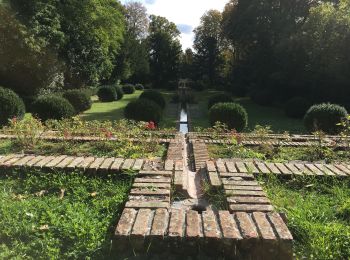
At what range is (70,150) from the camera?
5574mm

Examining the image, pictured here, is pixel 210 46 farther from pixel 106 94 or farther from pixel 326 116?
pixel 326 116

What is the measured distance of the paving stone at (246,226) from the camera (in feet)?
8.29

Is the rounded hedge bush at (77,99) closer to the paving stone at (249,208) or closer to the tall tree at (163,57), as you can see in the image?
the paving stone at (249,208)

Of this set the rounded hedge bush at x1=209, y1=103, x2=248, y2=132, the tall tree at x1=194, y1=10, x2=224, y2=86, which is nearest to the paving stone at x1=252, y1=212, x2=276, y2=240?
the rounded hedge bush at x1=209, y1=103, x2=248, y2=132

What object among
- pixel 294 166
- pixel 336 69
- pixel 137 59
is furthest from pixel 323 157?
pixel 137 59

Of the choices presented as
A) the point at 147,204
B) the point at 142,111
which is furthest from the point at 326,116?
the point at 147,204

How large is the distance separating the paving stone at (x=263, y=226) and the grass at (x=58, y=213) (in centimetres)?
105

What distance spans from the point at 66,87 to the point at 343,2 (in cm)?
1917

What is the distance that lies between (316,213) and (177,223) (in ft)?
4.02

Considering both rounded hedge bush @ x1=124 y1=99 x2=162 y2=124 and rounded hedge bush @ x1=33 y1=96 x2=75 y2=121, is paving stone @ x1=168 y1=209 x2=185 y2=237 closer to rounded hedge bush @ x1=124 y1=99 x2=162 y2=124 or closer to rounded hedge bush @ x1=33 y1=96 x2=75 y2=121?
rounded hedge bush @ x1=124 y1=99 x2=162 y2=124

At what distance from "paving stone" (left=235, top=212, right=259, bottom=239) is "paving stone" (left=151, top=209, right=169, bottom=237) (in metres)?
0.53

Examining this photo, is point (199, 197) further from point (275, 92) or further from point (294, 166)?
point (275, 92)

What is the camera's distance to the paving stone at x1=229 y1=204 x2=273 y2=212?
2988 millimetres

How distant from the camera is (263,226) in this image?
8.72 ft
